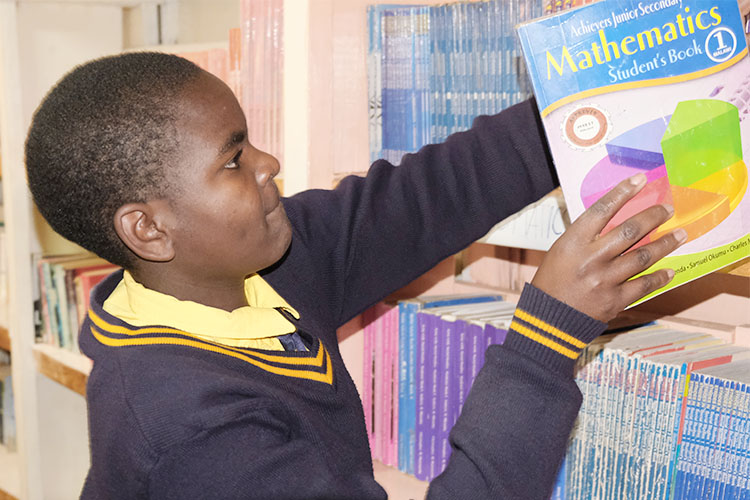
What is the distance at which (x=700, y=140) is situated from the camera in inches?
31.1

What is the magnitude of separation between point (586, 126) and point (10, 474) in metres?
2.12

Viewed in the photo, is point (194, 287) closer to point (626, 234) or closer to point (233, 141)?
point (233, 141)

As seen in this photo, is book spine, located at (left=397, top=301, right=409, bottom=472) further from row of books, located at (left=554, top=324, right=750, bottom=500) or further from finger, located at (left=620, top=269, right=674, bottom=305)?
finger, located at (left=620, top=269, right=674, bottom=305)

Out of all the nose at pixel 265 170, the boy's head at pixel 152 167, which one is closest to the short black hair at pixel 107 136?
the boy's head at pixel 152 167

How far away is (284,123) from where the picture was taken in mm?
1269

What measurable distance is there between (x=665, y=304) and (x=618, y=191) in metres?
0.48

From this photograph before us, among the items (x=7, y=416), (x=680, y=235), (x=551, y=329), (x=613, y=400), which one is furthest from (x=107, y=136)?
(x=7, y=416)

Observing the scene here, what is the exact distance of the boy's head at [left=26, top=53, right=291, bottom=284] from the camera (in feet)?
2.59

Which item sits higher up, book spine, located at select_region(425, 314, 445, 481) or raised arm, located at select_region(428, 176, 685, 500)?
raised arm, located at select_region(428, 176, 685, 500)

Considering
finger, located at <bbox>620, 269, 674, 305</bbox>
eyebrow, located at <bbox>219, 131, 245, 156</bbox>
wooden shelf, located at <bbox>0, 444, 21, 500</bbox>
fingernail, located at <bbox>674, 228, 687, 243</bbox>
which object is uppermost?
eyebrow, located at <bbox>219, 131, 245, 156</bbox>

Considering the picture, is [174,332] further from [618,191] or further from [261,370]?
[618,191]

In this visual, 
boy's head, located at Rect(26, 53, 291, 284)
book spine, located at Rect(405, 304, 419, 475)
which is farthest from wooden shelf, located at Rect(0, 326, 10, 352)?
boy's head, located at Rect(26, 53, 291, 284)

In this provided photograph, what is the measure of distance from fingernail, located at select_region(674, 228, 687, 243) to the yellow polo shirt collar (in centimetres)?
44

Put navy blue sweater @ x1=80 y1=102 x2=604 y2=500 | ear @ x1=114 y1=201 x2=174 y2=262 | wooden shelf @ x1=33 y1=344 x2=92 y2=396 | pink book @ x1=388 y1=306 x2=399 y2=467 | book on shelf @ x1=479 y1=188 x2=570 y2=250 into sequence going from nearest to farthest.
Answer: navy blue sweater @ x1=80 y1=102 x2=604 y2=500 < ear @ x1=114 y1=201 x2=174 y2=262 < book on shelf @ x1=479 y1=188 x2=570 y2=250 < pink book @ x1=388 y1=306 x2=399 y2=467 < wooden shelf @ x1=33 y1=344 x2=92 y2=396
